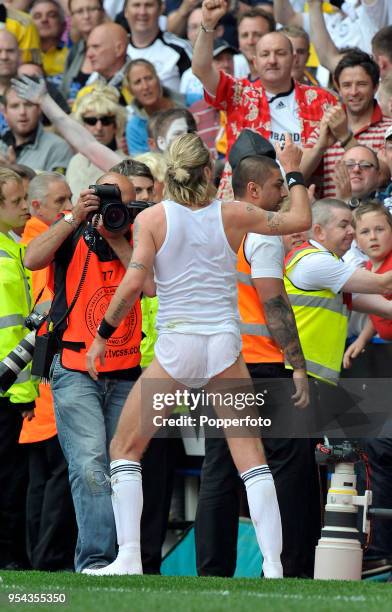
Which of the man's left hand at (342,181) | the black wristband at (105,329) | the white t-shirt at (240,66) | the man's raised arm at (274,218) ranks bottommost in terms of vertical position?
the black wristband at (105,329)

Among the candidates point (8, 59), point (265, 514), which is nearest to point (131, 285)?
point (265, 514)

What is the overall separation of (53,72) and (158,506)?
7.66 meters

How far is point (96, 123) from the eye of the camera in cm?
1109

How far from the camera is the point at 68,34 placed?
1526 cm

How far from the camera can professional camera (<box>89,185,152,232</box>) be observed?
696 cm

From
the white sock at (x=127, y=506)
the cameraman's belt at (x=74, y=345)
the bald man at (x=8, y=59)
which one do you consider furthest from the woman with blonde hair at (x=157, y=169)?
the bald man at (x=8, y=59)

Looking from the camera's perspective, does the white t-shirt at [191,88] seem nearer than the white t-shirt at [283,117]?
No

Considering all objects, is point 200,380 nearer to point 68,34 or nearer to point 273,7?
point 273,7

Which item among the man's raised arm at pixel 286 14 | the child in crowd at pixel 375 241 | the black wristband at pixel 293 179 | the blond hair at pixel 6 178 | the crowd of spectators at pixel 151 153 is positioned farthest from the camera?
the man's raised arm at pixel 286 14

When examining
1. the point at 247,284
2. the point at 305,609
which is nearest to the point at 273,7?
A: the point at 247,284

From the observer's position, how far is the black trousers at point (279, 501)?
24.9ft

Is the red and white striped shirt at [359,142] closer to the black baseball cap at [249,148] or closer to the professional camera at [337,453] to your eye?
the black baseball cap at [249,148]

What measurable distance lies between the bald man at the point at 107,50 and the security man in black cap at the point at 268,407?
5566 mm

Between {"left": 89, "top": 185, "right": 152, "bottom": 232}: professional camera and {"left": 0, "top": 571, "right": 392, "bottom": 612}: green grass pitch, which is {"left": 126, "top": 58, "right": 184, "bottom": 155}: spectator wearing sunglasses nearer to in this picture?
{"left": 89, "top": 185, "right": 152, "bottom": 232}: professional camera
